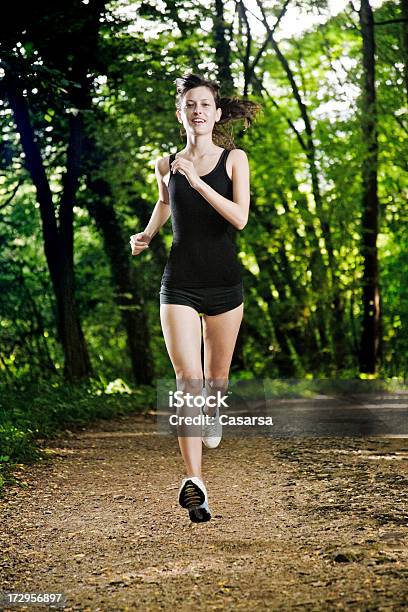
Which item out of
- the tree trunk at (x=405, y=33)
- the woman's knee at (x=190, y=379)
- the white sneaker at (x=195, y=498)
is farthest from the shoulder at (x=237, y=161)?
the tree trunk at (x=405, y=33)

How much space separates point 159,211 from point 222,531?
1.93 meters

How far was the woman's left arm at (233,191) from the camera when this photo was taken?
15.5 feet

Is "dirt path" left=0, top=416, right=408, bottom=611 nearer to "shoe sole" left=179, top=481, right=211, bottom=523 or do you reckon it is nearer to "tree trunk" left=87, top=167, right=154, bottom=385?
"shoe sole" left=179, top=481, right=211, bottom=523

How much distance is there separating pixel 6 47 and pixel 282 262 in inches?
358

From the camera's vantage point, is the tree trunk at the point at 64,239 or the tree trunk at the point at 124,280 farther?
the tree trunk at the point at 124,280

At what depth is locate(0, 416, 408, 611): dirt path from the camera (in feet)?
14.1

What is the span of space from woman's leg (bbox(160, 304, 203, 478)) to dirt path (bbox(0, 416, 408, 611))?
0.57m

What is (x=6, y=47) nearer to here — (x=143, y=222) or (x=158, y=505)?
(x=158, y=505)

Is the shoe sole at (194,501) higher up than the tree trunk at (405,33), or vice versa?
the tree trunk at (405,33)

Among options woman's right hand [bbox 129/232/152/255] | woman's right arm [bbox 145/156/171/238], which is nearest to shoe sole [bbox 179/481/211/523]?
woman's right hand [bbox 129/232/152/255]

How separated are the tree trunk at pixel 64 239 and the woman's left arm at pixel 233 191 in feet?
28.0

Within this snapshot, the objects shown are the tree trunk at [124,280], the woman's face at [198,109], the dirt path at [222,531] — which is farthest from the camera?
the tree trunk at [124,280]

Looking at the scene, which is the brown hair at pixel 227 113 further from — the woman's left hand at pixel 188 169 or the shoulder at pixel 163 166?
the woman's left hand at pixel 188 169

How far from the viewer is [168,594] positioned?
434 cm
